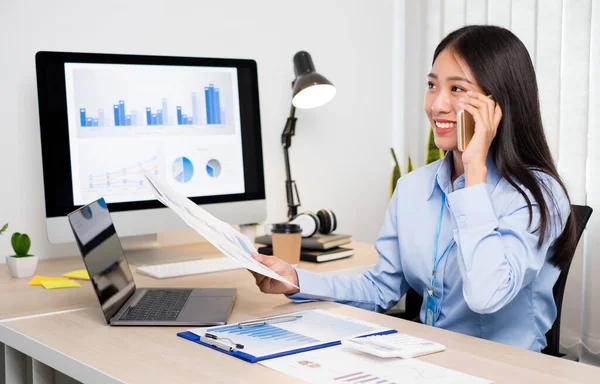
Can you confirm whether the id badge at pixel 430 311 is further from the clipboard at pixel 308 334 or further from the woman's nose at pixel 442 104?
the woman's nose at pixel 442 104

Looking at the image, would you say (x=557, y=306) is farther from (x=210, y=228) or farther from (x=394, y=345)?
(x=210, y=228)

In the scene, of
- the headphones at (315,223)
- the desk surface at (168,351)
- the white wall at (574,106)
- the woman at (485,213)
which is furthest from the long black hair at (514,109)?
the white wall at (574,106)

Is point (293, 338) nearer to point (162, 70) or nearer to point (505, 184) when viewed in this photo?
point (505, 184)

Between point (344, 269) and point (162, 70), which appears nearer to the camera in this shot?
point (344, 269)

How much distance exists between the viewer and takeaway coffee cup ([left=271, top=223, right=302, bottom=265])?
1947mm

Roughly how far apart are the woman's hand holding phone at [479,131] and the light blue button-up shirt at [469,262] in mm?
40

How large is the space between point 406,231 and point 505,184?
240mm

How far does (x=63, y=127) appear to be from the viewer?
1.85 metres

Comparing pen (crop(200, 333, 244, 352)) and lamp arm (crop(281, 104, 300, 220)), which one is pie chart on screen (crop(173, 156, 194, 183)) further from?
pen (crop(200, 333, 244, 352))

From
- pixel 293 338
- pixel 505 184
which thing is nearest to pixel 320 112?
pixel 505 184

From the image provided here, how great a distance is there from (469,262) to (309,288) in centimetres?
34

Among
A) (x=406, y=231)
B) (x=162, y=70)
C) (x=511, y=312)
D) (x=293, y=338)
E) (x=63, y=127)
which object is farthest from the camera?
(x=162, y=70)

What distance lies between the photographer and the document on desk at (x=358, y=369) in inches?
37.5

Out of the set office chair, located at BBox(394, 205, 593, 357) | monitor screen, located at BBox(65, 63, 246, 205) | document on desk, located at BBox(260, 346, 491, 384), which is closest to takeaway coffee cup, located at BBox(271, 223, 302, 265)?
monitor screen, located at BBox(65, 63, 246, 205)
